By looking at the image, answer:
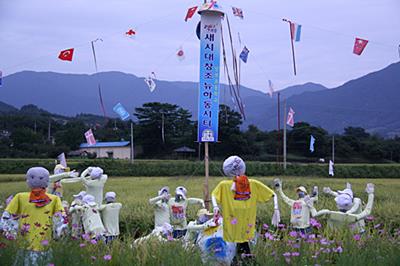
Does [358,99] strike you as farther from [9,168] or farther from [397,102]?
[9,168]

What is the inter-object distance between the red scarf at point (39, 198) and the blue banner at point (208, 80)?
3733 mm

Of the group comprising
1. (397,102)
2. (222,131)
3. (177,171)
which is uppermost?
(397,102)

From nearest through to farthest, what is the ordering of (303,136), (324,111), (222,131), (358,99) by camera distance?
(222,131) → (303,136) → (324,111) → (358,99)

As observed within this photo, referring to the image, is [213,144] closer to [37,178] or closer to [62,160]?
[62,160]

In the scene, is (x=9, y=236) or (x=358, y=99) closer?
(x=9, y=236)

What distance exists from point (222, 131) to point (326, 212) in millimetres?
29944

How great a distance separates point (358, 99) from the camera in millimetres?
157875

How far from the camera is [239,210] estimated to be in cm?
566

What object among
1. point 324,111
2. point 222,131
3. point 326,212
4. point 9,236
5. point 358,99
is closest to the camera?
point 9,236

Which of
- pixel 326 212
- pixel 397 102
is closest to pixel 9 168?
pixel 326 212

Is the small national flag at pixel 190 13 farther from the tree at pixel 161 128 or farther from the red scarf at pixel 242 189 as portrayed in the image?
the tree at pixel 161 128

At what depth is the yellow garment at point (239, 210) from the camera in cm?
554

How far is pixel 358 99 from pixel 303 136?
124295mm

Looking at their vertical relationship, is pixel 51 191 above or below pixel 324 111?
below
